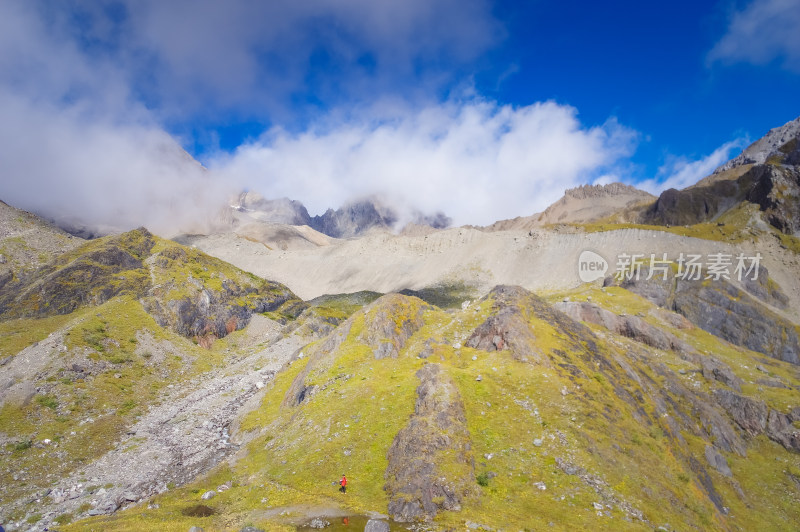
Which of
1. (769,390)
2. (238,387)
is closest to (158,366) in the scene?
(238,387)

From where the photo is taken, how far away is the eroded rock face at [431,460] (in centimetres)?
2139

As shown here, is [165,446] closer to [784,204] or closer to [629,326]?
[629,326]

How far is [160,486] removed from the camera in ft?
105

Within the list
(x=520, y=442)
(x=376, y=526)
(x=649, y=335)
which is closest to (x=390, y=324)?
(x=520, y=442)

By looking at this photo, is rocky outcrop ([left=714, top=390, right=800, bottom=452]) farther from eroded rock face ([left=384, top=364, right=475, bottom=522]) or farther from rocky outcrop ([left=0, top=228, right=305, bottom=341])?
rocky outcrop ([left=0, top=228, right=305, bottom=341])

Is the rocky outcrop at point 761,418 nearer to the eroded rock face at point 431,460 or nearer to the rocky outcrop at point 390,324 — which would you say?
the rocky outcrop at point 390,324

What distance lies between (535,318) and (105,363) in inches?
2421

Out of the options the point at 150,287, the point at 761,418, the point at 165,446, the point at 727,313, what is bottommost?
the point at 165,446

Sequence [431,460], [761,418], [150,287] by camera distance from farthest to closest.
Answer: [150,287]
[761,418]
[431,460]

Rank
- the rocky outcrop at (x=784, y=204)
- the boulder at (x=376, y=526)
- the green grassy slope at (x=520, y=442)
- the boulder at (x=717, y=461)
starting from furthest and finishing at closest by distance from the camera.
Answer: the rocky outcrop at (x=784, y=204)
the boulder at (x=717, y=461)
the green grassy slope at (x=520, y=442)
the boulder at (x=376, y=526)

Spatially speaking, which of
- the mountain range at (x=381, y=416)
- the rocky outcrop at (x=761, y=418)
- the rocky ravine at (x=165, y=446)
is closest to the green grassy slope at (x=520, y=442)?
the mountain range at (x=381, y=416)

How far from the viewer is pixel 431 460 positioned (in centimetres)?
2386

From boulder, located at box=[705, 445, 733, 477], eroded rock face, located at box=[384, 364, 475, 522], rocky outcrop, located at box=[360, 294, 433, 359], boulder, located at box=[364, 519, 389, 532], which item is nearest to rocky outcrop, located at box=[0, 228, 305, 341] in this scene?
rocky outcrop, located at box=[360, 294, 433, 359]

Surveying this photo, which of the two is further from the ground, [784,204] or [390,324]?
[784,204]
